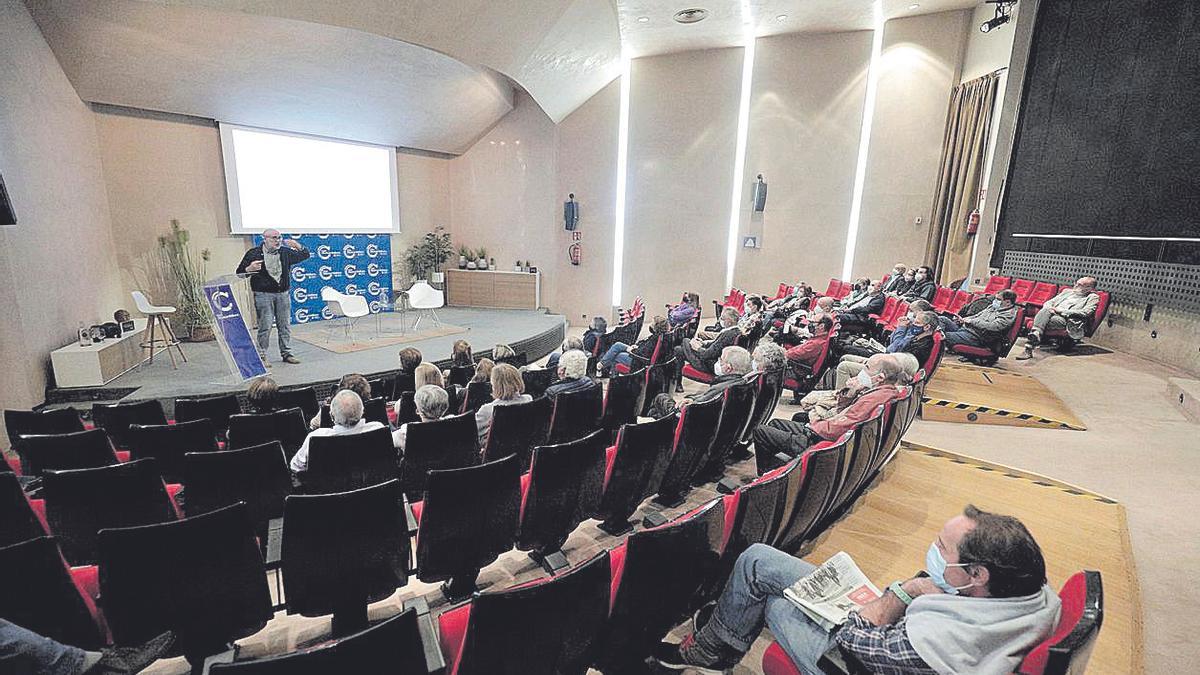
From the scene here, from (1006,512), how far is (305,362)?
22.6ft

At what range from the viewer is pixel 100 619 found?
1.68 metres

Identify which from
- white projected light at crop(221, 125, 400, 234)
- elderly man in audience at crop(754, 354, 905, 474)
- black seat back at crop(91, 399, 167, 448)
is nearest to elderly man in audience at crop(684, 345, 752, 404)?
elderly man in audience at crop(754, 354, 905, 474)

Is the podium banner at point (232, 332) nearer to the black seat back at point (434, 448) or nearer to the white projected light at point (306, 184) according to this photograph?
the white projected light at point (306, 184)

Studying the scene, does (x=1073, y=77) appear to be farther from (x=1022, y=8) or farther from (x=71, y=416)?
(x=71, y=416)

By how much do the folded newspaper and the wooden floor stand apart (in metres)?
0.68

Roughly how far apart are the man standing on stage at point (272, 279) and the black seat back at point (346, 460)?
4.33 meters

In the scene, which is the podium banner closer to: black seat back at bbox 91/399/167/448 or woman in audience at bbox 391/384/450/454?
black seat back at bbox 91/399/167/448

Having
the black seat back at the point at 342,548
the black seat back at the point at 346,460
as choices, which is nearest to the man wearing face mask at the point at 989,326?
the black seat back at the point at 346,460

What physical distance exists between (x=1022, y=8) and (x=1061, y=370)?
5844mm

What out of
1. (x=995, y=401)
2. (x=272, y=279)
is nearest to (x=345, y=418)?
(x=272, y=279)

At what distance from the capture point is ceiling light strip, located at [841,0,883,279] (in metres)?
8.99

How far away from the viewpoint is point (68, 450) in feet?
8.52

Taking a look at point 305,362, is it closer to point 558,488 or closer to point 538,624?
point 558,488

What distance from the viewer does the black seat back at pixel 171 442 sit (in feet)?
9.12
